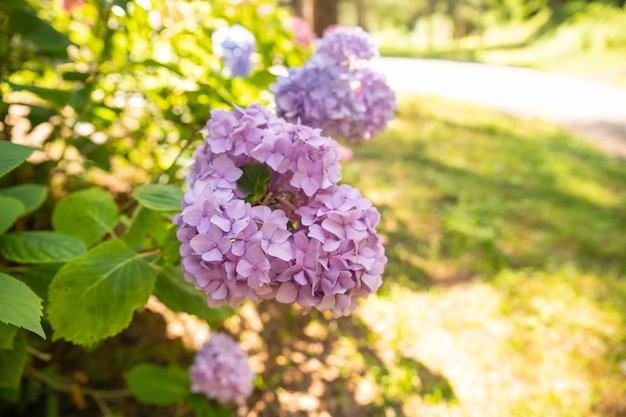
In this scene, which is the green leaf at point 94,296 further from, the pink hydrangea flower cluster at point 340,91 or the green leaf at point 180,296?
the pink hydrangea flower cluster at point 340,91

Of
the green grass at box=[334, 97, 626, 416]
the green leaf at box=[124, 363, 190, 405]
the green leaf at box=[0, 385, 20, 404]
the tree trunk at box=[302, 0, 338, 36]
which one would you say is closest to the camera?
the green leaf at box=[0, 385, 20, 404]

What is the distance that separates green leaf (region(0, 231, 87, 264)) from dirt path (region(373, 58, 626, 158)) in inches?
265

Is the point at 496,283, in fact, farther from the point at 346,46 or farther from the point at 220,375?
the point at 346,46

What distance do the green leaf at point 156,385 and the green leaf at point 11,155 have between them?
3.62 ft

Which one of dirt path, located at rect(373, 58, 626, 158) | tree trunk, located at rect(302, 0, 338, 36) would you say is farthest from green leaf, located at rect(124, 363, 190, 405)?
dirt path, located at rect(373, 58, 626, 158)

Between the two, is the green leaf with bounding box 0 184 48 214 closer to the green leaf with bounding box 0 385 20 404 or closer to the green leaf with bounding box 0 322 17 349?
the green leaf with bounding box 0 322 17 349

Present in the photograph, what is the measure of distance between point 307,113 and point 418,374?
160 cm

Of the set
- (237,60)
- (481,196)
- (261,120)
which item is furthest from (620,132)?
(261,120)

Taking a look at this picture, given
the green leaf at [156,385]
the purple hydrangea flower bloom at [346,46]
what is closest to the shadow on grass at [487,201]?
the green leaf at [156,385]

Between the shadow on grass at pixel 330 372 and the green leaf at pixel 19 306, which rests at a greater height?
the green leaf at pixel 19 306

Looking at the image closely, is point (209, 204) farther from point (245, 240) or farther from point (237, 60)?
point (237, 60)

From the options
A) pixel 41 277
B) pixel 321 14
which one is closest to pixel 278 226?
pixel 41 277

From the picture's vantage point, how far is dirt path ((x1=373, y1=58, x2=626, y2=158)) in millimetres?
7286

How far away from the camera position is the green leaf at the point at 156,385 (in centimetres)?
160
